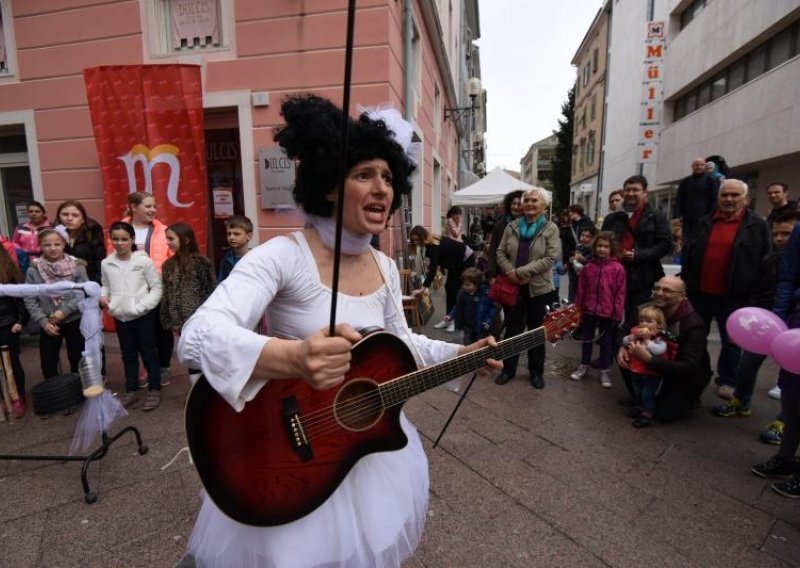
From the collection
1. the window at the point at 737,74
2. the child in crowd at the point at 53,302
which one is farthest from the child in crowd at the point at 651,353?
the window at the point at 737,74

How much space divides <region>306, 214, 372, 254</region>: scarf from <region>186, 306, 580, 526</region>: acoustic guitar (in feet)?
0.98

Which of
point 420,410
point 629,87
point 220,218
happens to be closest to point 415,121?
point 220,218

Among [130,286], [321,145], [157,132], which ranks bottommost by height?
[130,286]

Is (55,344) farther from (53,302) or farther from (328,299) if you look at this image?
(328,299)

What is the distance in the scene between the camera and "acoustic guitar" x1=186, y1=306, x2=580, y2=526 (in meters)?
1.20

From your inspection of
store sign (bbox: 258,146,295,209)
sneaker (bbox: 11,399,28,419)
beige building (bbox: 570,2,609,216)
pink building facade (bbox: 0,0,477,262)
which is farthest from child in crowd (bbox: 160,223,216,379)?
beige building (bbox: 570,2,609,216)

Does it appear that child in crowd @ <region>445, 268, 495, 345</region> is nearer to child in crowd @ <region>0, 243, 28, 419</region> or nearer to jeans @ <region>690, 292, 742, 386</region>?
jeans @ <region>690, 292, 742, 386</region>

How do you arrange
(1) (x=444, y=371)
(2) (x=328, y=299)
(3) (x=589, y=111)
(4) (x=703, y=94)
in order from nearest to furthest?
1. (2) (x=328, y=299)
2. (1) (x=444, y=371)
3. (4) (x=703, y=94)
4. (3) (x=589, y=111)

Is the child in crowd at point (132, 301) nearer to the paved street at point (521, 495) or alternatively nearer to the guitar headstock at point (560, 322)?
the paved street at point (521, 495)

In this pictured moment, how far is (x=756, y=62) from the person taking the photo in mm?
12602

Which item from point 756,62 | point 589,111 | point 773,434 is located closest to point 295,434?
point 773,434

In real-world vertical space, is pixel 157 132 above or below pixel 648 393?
above

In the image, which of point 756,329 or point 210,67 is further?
point 210,67

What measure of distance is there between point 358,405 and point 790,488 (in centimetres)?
283
